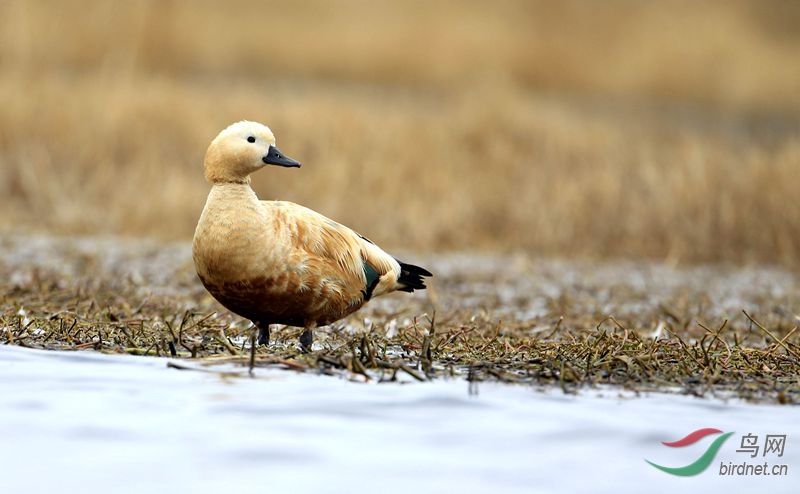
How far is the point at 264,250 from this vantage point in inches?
215

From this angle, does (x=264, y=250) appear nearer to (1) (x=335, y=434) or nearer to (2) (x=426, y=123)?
(1) (x=335, y=434)

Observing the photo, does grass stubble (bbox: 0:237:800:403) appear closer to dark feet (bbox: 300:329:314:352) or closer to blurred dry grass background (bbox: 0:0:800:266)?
dark feet (bbox: 300:329:314:352)

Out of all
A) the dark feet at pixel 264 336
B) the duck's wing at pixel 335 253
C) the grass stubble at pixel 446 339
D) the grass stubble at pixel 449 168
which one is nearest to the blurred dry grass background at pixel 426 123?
the grass stubble at pixel 449 168

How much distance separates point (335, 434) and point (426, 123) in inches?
436

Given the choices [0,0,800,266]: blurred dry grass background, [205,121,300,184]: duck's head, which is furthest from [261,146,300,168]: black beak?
[0,0,800,266]: blurred dry grass background

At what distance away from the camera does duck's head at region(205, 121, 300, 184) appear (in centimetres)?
559

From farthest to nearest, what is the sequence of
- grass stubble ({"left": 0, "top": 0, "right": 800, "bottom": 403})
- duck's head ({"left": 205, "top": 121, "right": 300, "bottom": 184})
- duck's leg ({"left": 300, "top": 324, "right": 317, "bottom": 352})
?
1. grass stubble ({"left": 0, "top": 0, "right": 800, "bottom": 403})
2. duck's leg ({"left": 300, "top": 324, "right": 317, "bottom": 352})
3. duck's head ({"left": 205, "top": 121, "right": 300, "bottom": 184})

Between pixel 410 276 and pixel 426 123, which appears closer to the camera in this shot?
pixel 410 276

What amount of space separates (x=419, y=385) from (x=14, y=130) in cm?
1038

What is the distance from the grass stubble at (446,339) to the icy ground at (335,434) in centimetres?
18

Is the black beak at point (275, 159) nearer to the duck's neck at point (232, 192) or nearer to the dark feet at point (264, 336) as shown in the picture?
the duck's neck at point (232, 192)

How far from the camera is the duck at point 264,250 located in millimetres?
5434

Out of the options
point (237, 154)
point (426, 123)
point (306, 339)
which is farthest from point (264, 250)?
point (426, 123)

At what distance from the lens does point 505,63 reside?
19.3 metres
